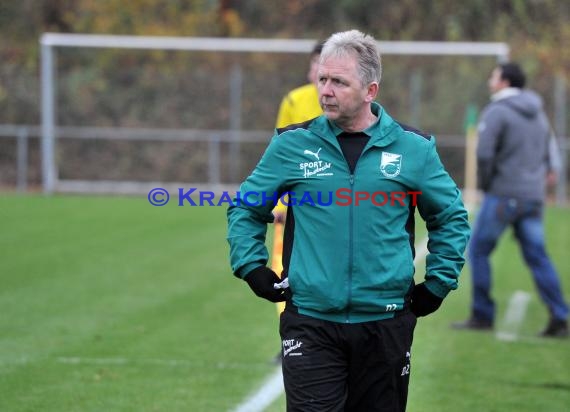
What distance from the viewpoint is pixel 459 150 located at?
22.8m

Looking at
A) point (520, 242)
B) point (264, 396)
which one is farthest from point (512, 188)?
point (264, 396)

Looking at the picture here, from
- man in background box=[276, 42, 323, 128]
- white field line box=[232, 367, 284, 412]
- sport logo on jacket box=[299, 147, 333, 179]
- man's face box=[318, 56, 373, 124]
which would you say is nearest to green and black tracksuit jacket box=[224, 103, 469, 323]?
sport logo on jacket box=[299, 147, 333, 179]

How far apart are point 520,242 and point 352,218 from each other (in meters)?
5.42

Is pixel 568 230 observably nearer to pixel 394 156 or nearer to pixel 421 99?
pixel 421 99

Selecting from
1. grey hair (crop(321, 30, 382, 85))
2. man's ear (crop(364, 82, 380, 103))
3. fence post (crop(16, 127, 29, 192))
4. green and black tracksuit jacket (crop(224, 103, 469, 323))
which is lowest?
fence post (crop(16, 127, 29, 192))

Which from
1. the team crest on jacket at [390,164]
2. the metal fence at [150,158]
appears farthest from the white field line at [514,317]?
the metal fence at [150,158]

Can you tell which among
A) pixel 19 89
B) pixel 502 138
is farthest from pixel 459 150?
pixel 502 138

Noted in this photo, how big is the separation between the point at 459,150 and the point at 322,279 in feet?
62.5

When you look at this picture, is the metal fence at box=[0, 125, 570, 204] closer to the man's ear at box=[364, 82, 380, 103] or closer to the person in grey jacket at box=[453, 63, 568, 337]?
the person in grey jacket at box=[453, 63, 568, 337]

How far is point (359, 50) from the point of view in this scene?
416 centimetres

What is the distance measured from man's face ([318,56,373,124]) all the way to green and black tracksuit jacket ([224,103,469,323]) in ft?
0.35

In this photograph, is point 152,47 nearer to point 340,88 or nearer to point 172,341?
point 172,341

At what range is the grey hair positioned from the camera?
4.16 m

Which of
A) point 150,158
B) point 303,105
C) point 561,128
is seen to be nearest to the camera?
point 303,105
